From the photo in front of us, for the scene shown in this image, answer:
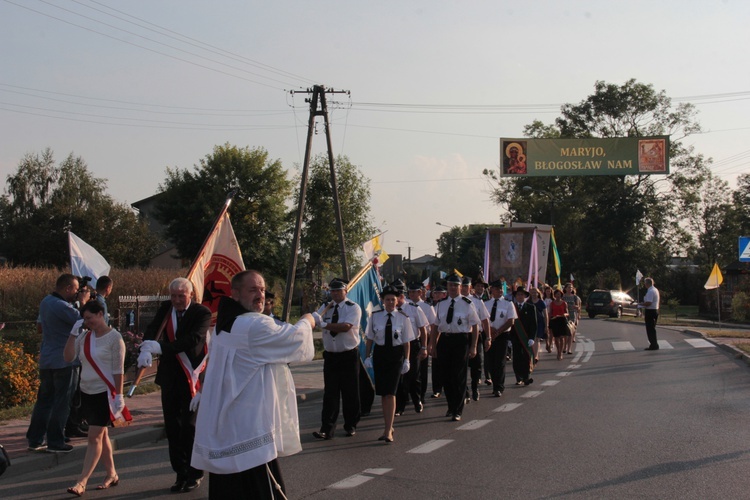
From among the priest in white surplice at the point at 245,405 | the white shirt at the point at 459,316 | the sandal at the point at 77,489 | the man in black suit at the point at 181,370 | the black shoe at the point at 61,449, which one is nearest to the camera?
the priest in white surplice at the point at 245,405

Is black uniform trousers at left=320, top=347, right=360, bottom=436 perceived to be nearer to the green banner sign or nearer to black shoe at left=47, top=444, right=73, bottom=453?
black shoe at left=47, top=444, right=73, bottom=453

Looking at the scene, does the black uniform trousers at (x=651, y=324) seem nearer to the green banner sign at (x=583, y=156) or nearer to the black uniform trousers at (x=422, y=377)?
the black uniform trousers at (x=422, y=377)

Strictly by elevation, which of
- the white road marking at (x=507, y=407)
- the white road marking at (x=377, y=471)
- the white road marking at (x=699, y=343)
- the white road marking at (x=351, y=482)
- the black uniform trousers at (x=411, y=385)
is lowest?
the white road marking at (x=507, y=407)

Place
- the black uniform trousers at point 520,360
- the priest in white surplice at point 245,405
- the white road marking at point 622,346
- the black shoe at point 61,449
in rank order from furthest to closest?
the white road marking at point 622,346
the black uniform trousers at point 520,360
the black shoe at point 61,449
the priest in white surplice at point 245,405

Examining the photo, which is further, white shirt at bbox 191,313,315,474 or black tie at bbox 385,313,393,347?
black tie at bbox 385,313,393,347

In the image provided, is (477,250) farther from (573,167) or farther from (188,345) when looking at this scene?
(188,345)

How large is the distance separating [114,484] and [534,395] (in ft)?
23.8

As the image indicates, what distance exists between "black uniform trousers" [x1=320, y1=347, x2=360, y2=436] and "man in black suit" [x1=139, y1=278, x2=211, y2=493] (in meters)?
2.35

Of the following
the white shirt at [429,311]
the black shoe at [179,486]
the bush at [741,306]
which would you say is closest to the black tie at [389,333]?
the white shirt at [429,311]

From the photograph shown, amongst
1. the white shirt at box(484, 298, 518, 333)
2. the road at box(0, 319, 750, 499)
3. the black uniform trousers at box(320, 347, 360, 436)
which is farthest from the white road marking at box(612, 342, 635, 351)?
the black uniform trousers at box(320, 347, 360, 436)

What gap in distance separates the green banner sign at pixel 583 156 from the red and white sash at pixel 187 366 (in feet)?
90.9

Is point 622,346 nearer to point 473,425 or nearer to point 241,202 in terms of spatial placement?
point 473,425

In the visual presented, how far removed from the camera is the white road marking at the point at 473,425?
9.63 metres

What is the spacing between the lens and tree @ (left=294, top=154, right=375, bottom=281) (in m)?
41.5
